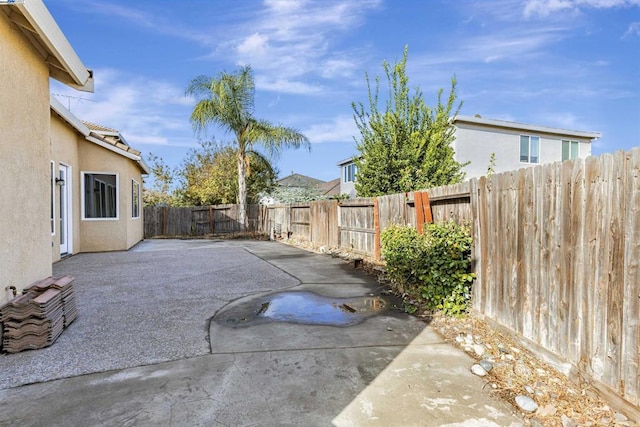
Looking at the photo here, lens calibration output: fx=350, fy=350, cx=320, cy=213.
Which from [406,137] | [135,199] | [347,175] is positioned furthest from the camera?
[347,175]

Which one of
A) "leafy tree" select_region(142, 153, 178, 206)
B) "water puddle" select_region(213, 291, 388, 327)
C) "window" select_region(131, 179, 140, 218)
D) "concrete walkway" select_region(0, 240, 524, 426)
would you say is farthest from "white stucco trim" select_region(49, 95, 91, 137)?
"leafy tree" select_region(142, 153, 178, 206)

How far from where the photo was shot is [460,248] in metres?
4.42

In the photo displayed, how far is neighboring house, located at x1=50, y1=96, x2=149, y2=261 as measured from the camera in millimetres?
8972

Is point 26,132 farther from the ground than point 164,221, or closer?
farther from the ground

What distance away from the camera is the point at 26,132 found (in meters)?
4.29

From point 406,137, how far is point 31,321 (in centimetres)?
1140

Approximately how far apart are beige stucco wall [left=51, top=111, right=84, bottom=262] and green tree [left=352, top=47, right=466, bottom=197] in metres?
9.18

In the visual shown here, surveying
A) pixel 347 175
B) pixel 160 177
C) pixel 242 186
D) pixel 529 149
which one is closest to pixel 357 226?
pixel 242 186

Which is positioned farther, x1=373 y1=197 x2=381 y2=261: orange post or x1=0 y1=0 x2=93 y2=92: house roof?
x1=373 y1=197 x2=381 y2=261: orange post

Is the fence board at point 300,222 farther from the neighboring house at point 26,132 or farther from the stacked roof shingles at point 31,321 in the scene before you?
the stacked roof shingles at point 31,321

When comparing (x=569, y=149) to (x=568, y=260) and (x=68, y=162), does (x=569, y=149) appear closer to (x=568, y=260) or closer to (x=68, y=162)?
(x=568, y=260)

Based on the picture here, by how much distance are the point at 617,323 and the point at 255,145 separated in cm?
1645

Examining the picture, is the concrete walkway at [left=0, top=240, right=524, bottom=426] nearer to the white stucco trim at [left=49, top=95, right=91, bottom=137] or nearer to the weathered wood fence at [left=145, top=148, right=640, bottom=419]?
the weathered wood fence at [left=145, top=148, right=640, bottom=419]

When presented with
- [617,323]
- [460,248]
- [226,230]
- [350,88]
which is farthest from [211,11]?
[226,230]
